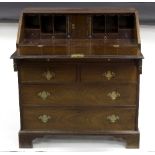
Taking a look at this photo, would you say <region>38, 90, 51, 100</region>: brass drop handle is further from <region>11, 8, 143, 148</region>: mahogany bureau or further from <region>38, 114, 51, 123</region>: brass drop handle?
<region>38, 114, 51, 123</region>: brass drop handle

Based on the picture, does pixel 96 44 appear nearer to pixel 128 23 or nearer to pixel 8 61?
pixel 128 23

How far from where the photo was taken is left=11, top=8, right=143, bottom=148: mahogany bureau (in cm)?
284

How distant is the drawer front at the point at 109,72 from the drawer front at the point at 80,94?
0.05 meters

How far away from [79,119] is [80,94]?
0.19m

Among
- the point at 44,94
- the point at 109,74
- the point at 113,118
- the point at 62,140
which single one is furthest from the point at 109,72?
the point at 62,140

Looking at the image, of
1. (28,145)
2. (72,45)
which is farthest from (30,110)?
(72,45)

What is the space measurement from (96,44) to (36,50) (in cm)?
42

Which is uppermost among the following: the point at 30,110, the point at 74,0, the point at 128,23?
the point at 74,0

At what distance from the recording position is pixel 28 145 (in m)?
3.05

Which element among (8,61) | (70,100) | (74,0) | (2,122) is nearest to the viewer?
(70,100)

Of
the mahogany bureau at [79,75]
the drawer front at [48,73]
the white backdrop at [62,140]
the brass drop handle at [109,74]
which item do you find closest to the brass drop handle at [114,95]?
the mahogany bureau at [79,75]

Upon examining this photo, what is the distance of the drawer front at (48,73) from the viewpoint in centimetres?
288

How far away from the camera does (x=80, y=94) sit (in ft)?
9.62

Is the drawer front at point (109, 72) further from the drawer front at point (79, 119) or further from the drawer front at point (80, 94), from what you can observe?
the drawer front at point (79, 119)
